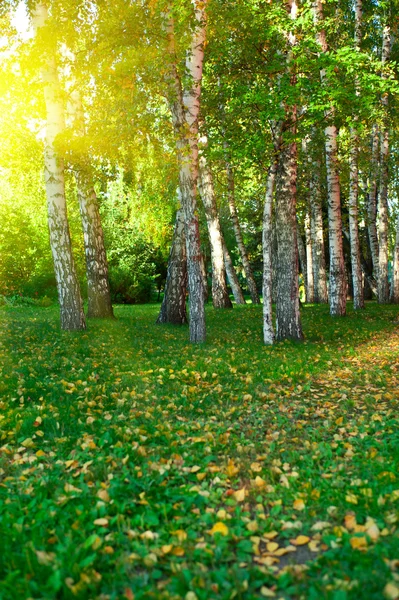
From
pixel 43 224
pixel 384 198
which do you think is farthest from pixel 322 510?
pixel 43 224

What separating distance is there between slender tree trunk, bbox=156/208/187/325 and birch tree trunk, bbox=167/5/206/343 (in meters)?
3.94

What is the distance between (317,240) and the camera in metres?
25.4

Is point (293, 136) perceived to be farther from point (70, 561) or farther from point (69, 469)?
point (70, 561)

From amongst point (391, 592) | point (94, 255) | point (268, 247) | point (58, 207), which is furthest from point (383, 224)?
point (391, 592)

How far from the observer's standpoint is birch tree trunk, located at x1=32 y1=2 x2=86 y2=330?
1373 centimetres

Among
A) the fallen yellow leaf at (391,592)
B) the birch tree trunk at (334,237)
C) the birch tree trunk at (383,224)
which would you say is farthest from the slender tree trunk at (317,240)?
the fallen yellow leaf at (391,592)

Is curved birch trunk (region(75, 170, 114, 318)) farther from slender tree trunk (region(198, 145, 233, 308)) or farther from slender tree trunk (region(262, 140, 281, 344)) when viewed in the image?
slender tree trunk (region(262, 140, 281, 344))

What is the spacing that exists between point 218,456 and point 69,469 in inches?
65.5

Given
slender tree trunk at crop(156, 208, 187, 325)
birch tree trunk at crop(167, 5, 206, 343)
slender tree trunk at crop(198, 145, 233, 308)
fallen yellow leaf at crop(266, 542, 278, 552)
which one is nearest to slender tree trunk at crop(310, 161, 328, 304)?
slender tree trunk at crop(198, 145, 233, 308)

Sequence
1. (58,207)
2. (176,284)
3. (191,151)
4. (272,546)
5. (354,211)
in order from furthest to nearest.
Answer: (354,211), (176,284), (58,207), (191,151), (272,546)

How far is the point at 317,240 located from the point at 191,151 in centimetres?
1485

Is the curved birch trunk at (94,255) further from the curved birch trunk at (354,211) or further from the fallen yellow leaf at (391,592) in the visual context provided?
the fallen yellow leaf at (391,592)

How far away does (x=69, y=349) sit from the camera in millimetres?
11414

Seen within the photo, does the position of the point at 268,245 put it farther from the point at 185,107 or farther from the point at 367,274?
the point at 367,274
